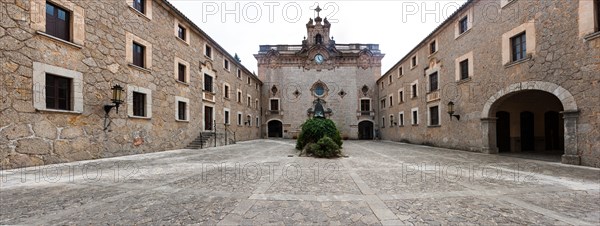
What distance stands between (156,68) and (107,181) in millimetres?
9006

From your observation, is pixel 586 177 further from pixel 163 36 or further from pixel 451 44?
pixel 163 36

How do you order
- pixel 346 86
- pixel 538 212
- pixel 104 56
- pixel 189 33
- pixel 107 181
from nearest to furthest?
1. pixel 538 212
2. pixel 107 181
3. pixel 104 56
4. pixel 189 33
5. pixel 346 86

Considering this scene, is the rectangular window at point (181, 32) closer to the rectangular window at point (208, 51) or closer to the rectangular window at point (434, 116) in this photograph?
the rectangular window at point (208, 51)

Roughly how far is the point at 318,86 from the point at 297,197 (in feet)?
94.7

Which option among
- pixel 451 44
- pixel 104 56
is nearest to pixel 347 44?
pixel 451 44

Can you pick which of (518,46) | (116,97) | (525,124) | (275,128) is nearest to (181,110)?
(116,97)

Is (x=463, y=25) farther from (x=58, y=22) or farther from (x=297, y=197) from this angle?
(x=58, y=22)

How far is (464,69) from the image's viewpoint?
47.0 ft

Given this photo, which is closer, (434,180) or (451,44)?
(434,180)

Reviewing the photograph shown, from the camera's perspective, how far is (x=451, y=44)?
50.2 ft

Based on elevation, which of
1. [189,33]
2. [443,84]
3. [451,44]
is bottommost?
[443,84]

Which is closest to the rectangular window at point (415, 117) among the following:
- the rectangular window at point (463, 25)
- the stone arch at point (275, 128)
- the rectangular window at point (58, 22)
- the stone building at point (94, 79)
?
the rectangular window at point (463, 25)

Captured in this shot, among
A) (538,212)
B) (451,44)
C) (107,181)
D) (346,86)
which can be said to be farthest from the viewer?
(346,86)

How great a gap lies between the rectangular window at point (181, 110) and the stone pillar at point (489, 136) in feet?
55.7
